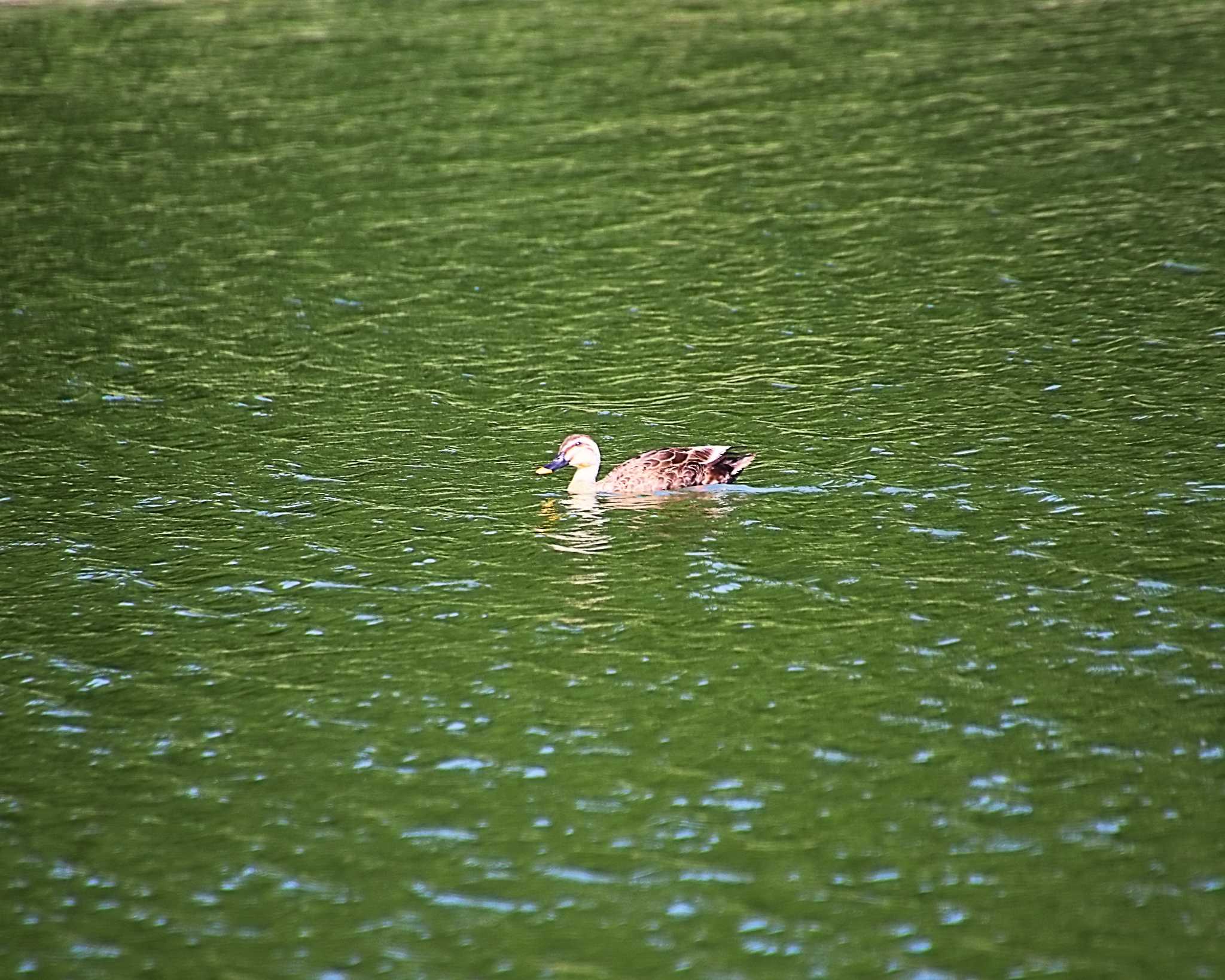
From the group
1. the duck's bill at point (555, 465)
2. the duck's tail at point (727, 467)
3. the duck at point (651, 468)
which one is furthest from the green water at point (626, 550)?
the duck's bill at point (555, 465)

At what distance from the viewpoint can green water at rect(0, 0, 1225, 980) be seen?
14.8 m

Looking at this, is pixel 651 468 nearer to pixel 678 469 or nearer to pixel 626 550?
pixel 678 469

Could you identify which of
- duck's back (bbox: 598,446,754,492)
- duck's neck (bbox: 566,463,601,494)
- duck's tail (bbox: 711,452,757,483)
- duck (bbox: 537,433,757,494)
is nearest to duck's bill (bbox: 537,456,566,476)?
duck (bbox: 537,433,757,494)

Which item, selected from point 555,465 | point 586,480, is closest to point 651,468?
point 586,480

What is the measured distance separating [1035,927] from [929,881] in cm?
107

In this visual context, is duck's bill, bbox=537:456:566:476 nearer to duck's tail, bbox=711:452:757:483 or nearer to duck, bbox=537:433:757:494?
duck, bbox=537:433:757:494

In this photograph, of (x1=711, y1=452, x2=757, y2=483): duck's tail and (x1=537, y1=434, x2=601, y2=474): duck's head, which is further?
(x1=537, y1=434, x2=601, y2=474): duck's head

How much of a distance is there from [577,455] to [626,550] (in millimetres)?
2173

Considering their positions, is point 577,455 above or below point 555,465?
above

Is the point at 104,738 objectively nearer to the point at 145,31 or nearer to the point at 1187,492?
the point at 1187,492

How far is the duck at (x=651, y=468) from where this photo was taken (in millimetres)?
23359

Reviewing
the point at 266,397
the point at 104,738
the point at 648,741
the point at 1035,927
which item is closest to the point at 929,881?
the point at 1035,927

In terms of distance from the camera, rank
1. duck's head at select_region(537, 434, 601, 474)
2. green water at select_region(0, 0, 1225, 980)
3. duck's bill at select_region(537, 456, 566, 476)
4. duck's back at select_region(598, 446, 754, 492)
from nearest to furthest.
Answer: green water at select_region(0, 0, 1225, 980), duck's back at select_region(598, 446, 754, 492), duck's head at select_region(537, 434, 601, 474), duck's bill at select_region(537, 456, 566, 476)

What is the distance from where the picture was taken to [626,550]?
22312 millimetres
